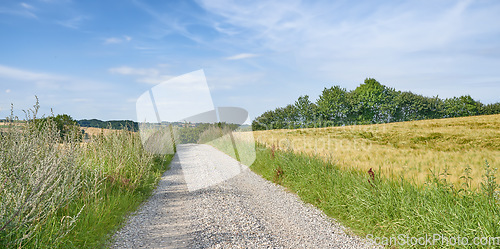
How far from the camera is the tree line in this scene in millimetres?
62062

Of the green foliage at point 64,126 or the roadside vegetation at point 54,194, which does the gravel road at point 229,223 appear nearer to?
the roadside vegetation at point 54,194

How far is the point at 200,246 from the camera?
14.8 feet

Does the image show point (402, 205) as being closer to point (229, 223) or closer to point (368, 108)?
point (229, 223)

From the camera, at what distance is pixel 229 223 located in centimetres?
554

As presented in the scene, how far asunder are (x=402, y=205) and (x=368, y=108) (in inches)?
Result: 2494

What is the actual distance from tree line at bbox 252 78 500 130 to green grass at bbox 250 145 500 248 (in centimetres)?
5386

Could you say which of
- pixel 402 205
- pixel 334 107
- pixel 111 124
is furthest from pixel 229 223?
pixel 334 107

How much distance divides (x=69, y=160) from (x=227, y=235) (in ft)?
10.5

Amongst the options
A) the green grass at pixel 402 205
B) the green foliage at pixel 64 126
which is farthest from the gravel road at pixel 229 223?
the green foliage at pixel 64 126

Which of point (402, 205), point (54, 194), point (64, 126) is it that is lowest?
point (402, 205)

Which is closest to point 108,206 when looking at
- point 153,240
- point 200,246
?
point 153,240

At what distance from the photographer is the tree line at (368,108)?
62.1 m

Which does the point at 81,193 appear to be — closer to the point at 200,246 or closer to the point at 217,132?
the point at 200,246

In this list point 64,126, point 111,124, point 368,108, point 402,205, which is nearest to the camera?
point 402,205
